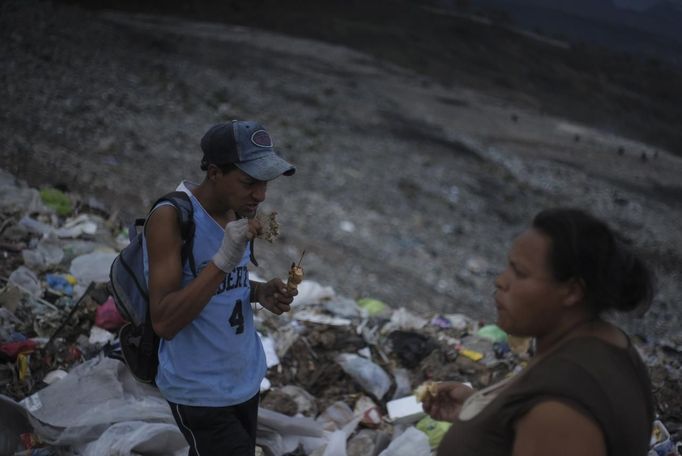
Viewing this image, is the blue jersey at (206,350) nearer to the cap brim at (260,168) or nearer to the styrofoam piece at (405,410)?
the cap brim at (260,168)

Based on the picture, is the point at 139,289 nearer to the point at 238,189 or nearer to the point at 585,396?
the point at 238,189

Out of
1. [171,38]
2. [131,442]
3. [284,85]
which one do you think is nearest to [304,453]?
[131,442]

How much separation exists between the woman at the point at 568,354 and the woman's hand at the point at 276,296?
0.83 meters

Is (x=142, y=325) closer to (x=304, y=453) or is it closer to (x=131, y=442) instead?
(x=131, y=442)

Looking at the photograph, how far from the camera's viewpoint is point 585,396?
3.84 ft

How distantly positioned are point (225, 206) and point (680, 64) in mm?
31612

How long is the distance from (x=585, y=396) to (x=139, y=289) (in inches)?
51.9

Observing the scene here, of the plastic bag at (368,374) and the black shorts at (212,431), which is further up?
the black shorts at (212,431)

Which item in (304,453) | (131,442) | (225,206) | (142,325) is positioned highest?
(225,206)

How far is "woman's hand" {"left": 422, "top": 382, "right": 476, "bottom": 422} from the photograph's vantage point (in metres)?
1.66

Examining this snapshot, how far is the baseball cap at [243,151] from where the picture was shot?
1908 millimetres

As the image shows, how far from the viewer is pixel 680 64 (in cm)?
2836

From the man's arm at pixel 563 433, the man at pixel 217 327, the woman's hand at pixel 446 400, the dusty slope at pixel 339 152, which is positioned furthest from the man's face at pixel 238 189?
the dusty slope at pixel 339 152

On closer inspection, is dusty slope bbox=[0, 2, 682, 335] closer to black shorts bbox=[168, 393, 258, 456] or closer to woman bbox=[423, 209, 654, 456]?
black shorts bbox=[168, 393, 258, 456]
